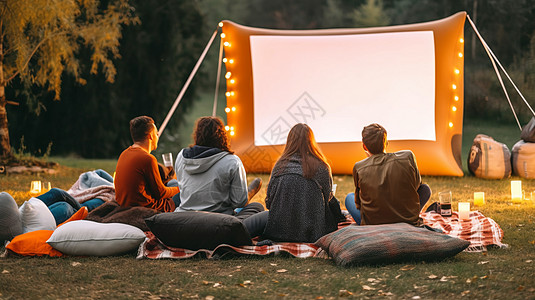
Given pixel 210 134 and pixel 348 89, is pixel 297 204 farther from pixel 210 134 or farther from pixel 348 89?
pixel 348 89

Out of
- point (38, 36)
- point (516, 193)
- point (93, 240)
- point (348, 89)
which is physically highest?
point (38, 36)

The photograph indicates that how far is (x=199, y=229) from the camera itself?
4.69 metres

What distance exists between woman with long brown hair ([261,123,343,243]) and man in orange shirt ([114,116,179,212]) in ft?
3.11

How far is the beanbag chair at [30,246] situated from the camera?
4.76 metres

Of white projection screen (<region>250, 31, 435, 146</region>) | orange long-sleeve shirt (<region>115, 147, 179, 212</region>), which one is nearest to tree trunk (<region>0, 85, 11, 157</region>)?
white projection screen (<region>250, 31, 435, 146</region>)

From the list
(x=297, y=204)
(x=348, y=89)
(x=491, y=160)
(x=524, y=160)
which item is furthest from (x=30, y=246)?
(x=524, y=160)

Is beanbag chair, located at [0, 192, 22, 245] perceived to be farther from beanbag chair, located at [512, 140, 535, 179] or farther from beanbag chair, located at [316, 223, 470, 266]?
beanbag chair, located at [512, 140, 535, 179]

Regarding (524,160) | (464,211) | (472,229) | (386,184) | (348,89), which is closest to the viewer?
(386,184)

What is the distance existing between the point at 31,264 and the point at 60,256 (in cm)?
27

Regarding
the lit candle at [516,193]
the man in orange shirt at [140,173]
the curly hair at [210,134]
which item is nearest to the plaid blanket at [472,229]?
the lit candle at [516,193]

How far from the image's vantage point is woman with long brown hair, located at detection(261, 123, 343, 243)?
4898mm

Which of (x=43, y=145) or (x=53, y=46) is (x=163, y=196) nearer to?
(x=53, y=46)

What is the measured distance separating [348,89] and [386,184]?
15.4 ft

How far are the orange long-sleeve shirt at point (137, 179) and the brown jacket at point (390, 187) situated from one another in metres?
1.58
